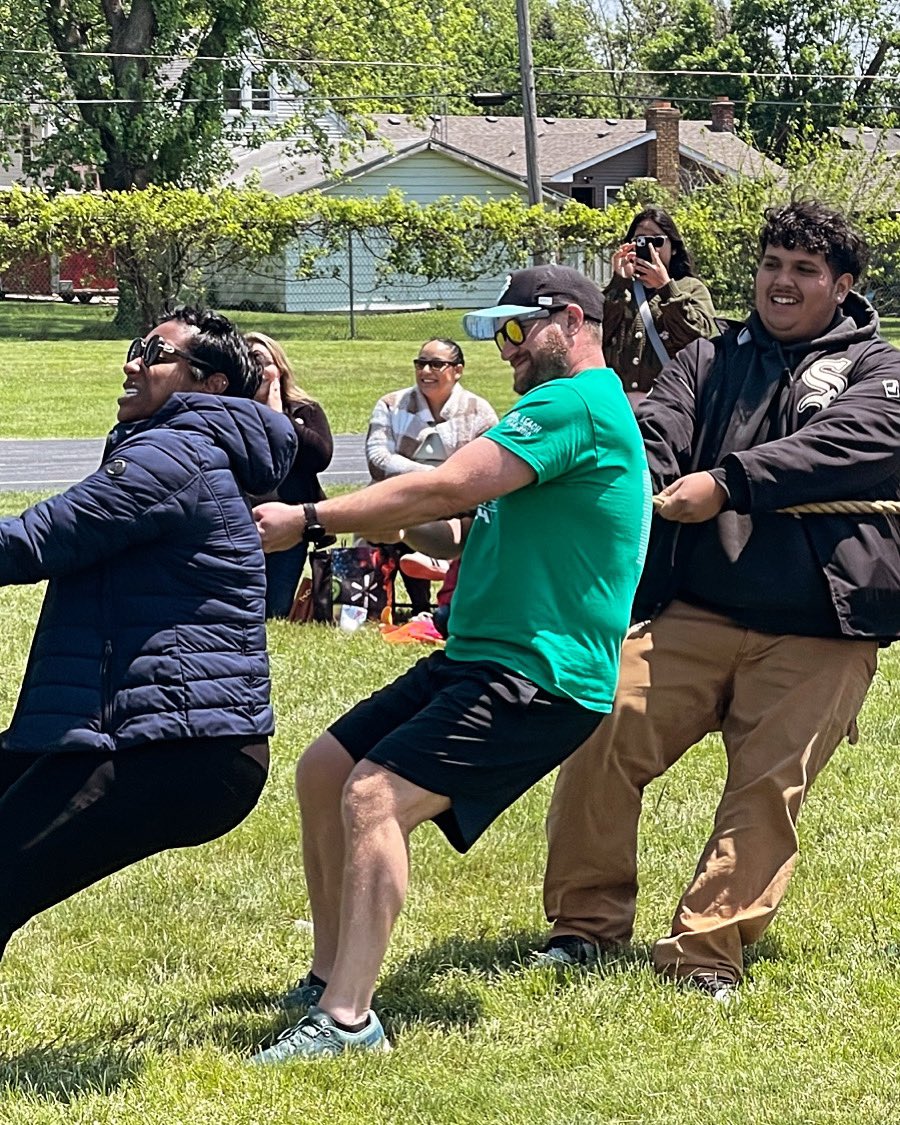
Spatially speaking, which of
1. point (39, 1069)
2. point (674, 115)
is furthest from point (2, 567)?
point (674, 115)

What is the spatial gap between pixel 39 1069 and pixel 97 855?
0.66m

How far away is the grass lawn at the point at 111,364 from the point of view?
2253 centimetres

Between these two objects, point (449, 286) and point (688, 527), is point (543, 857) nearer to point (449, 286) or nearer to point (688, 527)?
point (688, 527)

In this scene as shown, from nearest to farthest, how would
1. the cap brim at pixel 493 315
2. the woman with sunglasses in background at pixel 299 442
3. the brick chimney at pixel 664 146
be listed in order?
the cap brim at pixel 493 315, the woman with sunglasses in background at pixel 299 442, the brick chimney at pixel 664 146

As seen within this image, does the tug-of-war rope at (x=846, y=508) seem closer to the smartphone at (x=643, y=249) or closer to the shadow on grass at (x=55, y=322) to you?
the smartphone at (x=643, y=249)

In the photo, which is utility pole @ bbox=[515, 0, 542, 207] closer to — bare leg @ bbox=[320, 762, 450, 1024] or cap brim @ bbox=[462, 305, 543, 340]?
cap brim @ bbox=[462, 305, 543, 340]

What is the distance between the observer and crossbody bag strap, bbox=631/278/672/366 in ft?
26.2

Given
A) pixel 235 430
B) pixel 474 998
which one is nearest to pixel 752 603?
pixel 474 998

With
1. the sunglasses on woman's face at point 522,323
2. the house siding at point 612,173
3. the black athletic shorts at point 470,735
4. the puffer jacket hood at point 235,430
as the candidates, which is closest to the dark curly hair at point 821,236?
the sunglasses on woman's face at point 522,323

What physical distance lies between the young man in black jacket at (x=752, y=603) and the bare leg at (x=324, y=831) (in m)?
0.90

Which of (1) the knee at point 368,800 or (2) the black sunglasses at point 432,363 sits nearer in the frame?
(1) the knee at point 368,800

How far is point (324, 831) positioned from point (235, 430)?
1122 millimetres

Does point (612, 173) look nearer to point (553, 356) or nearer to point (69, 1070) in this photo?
point (553, 356)

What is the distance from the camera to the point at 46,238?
33.8 metres
